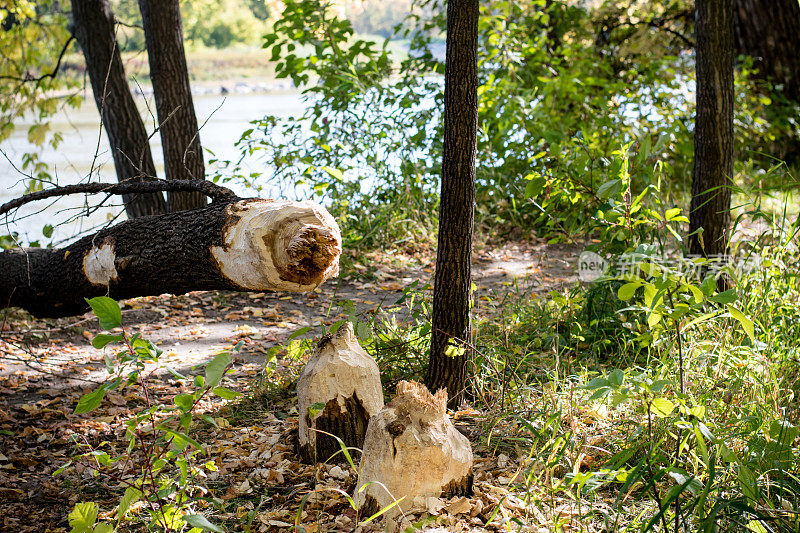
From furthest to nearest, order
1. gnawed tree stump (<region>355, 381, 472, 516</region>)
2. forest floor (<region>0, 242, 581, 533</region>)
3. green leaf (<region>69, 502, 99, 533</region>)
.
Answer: forest floor (<region>0, 242, 581, 533</region>) → gnawed tree stump (<region>355, 381, 472, 516</region>) → green leaf (<region>69, 502, 99, 533</region>)

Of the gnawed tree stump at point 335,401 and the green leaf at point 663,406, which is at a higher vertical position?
the green leaf at point 663,406

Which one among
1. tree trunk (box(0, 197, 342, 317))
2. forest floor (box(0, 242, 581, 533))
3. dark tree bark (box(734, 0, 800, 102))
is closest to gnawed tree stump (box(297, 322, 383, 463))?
forest floor (box(0, 242, 581, 533))

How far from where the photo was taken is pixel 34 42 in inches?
287

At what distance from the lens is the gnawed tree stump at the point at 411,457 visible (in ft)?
7.14

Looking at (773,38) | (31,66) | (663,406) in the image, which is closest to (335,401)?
(663,406)

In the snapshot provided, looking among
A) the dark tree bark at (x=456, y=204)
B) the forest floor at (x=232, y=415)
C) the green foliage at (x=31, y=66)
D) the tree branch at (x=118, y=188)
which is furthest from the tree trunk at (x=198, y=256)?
the green foliage at (x=31, y=66)

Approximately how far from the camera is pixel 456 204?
2.77 metres

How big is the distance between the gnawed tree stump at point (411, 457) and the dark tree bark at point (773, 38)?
7521mm

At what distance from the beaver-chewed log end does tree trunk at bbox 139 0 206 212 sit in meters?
2.92

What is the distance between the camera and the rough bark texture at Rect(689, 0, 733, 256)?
3.74 meters

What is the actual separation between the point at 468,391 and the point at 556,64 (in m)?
4.73

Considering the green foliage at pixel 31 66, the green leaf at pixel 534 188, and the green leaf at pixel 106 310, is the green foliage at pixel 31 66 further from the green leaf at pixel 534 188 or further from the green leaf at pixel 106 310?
the green leaf at pixel 106 310

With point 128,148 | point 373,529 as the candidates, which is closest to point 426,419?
point 373,529

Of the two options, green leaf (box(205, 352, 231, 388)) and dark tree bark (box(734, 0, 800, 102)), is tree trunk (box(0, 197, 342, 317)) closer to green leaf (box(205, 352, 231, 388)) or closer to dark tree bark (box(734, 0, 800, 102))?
green leaf (box(205, 352, 231, 388))
